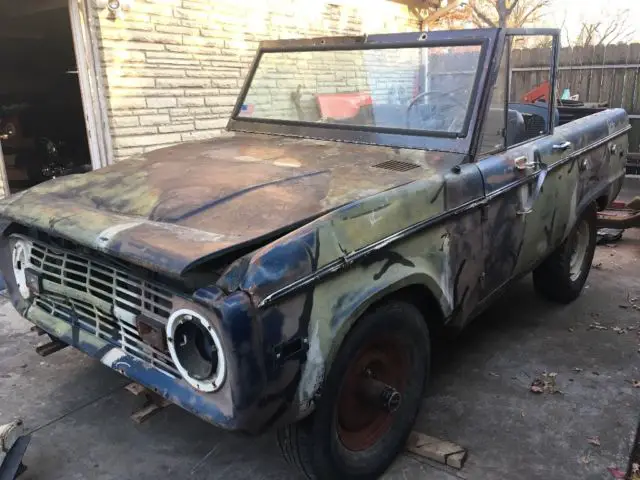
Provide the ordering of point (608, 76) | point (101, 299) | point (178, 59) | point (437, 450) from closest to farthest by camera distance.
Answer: point (101, 299), point (437, 450), point (178, 59), point (608, 76)

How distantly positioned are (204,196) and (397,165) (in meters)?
0.94

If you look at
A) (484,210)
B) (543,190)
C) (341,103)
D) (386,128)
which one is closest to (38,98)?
(341,103)

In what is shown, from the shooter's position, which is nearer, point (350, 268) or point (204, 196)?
point (350, 268)

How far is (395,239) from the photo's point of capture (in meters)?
2.23

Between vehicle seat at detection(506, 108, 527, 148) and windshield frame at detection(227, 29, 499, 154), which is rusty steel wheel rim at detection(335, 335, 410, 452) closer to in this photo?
windshield frame at detection(227, 29, 499, 154)

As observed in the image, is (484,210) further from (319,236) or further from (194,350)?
(194,350)

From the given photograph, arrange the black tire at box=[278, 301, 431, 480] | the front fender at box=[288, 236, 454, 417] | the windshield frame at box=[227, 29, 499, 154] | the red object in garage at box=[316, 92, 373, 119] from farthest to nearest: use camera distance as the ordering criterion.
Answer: the red object in garage at box=[316, 92, 373, 119]
the windshield frame at box=[227, 29, 499, 154]
the black tire at box=[278, 301, 431, 480]
the front fender at box=[288, 236, 454, 417]

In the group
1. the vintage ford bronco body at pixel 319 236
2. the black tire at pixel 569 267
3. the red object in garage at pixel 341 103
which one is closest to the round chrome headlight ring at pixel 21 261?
the vintage ford bronco body at pixel 319 236

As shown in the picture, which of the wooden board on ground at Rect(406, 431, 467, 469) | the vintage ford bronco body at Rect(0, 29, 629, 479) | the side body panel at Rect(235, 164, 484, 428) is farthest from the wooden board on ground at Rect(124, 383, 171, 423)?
the wooden board on ground at Rect(406, 431, 467, 469)

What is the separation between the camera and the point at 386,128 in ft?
10.3

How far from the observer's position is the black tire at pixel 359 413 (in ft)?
6.78

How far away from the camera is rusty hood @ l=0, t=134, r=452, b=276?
194cm

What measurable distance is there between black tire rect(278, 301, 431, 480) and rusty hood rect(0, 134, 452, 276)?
0.50 meters

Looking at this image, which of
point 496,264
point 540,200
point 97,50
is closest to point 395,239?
point 496,264
